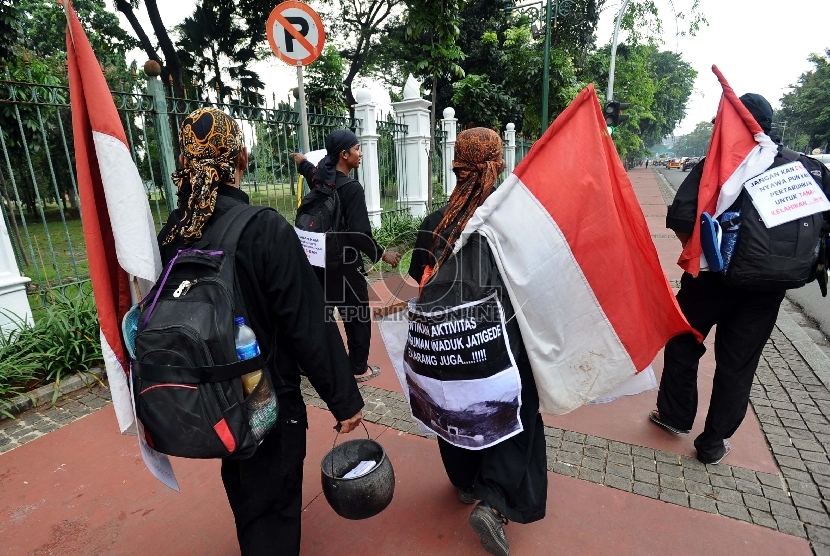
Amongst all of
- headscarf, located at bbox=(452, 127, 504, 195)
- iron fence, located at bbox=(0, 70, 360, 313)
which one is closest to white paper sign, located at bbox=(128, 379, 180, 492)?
headscarf, located at bbox=(452, 127, 504, 195)

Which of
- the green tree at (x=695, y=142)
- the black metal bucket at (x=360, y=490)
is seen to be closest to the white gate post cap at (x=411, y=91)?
the black metal bucket at (x=360, y=490)

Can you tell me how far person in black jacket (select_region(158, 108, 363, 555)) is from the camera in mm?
1517

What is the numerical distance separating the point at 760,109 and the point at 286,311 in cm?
260

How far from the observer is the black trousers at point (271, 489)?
1.69m

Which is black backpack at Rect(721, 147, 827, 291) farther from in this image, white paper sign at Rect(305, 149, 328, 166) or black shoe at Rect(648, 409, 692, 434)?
white paper sign at Rect(305, 149, 328, 166)

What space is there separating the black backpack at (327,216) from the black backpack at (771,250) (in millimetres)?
2402

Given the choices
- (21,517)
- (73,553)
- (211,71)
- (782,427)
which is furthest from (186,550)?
(211,71)

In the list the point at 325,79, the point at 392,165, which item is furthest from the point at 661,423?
the point at 325,79

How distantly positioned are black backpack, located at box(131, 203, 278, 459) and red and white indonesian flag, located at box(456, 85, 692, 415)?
0.94 meters

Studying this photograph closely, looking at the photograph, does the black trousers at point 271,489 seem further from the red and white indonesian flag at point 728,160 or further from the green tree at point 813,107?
the green tree at point 813,107

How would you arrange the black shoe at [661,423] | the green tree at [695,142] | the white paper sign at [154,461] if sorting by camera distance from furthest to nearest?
the green tree at [695,142], the black shoe at [661,423], the white paper sign at [154,461]

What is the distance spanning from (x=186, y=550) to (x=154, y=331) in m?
1.45

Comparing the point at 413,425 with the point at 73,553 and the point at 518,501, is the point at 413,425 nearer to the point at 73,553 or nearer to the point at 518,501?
the point at 518,501

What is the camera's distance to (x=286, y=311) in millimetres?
1557
